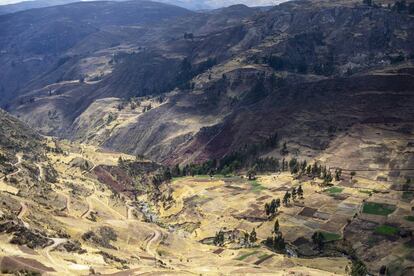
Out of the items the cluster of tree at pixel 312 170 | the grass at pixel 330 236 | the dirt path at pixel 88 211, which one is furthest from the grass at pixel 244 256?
the cluster of tree at pixel 312 170

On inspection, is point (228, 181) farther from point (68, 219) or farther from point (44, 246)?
point (44, 246)

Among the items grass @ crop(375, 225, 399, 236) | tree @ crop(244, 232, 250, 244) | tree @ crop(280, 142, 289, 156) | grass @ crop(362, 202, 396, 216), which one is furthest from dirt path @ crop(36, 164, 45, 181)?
grass @ crop(375, 225, 399, 236)

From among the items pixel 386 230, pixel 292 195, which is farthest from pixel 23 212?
pixel 386 230

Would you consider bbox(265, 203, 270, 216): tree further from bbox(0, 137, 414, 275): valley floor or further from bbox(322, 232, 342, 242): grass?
bbox(322, 232, 342, 242): grass

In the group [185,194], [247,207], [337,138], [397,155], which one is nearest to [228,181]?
[185,194]

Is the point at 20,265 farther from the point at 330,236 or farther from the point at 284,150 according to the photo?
the point at 284,150

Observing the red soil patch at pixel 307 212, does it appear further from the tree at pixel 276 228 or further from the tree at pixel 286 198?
the tree at pixel 276 228
